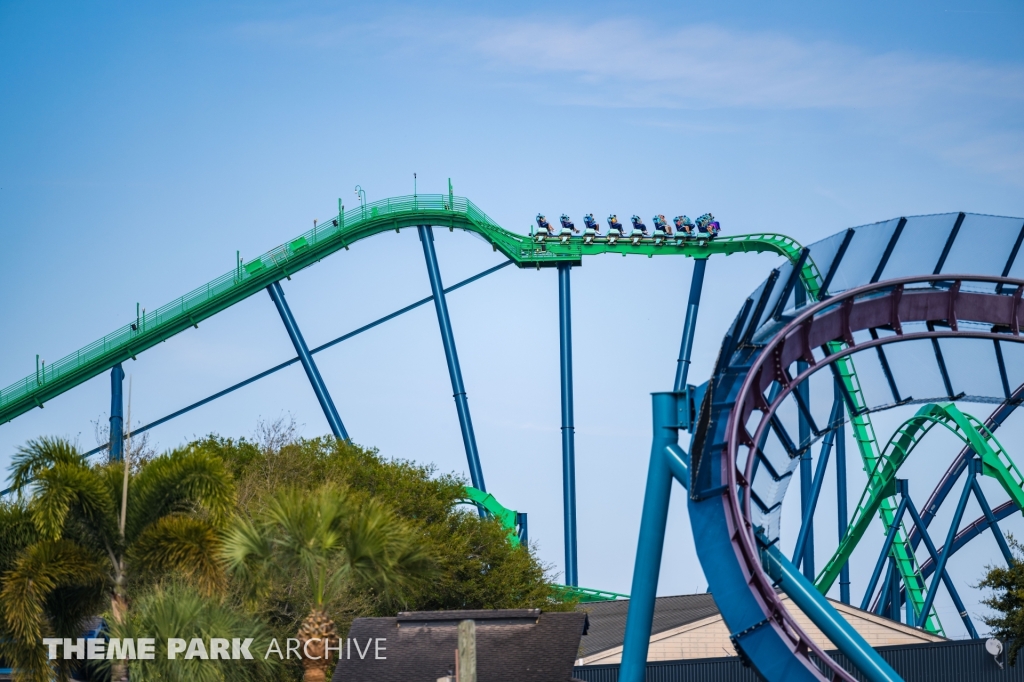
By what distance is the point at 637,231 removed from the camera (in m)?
29.5

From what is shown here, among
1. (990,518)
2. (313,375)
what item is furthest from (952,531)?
(313,375)

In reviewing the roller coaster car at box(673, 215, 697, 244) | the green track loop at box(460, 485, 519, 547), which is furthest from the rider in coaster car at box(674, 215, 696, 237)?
the green track loop at box(460, 485, 519, 547)

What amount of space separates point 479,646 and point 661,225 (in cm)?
1619

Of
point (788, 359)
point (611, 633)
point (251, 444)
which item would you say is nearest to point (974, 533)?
point (611, 633)

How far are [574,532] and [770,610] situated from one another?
1637 centimetres

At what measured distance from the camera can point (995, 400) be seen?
13875 mm

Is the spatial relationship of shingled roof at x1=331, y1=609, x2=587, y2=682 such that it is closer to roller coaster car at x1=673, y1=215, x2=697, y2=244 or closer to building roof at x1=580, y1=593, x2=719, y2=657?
building roof at x1=580, y1=593, x2=719, y2=657

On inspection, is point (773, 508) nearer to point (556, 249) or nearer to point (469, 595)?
point (469, 595)

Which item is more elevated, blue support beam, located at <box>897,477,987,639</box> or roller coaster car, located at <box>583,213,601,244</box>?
roller coaster car, located at <box>583,213,601,244</box>

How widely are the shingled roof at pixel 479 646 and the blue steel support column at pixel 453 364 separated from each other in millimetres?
12875

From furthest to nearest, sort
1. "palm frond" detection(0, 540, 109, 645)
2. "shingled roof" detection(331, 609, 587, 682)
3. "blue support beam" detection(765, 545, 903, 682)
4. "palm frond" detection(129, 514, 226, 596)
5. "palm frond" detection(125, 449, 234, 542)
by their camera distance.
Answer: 1. "shingled roof" detection(331, 609, 587, 682)
2. "palm frond" detection(125, 449, 234, 542)
3. "palm frond" detection(129, 514, 226, 596)
4. "palm frond" detection(0, 540, 109, 645)
5. "blue support beam" detection(765, 545, 903, 682)

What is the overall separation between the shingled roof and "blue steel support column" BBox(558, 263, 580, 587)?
12.2 m

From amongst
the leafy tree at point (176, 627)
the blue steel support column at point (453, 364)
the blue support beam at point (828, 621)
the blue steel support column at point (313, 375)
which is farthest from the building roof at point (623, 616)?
the blue support beam at point (828, 621)

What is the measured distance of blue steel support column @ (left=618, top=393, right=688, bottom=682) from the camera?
12477mm
